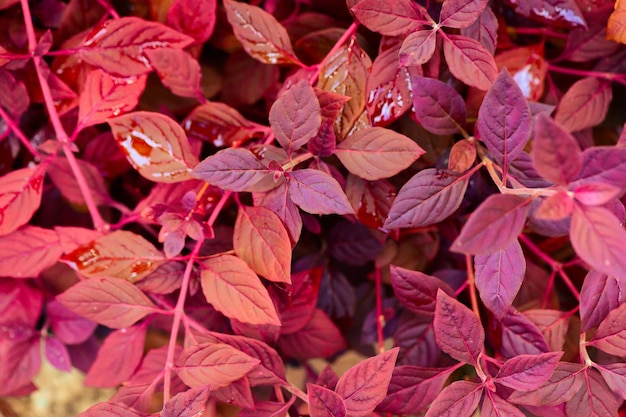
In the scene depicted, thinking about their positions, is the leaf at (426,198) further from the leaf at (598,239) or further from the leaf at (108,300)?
the leaf at (108,300)

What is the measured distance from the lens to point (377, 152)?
1.66ft

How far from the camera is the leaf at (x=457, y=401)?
0.48m

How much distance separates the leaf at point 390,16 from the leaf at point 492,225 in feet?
0.67

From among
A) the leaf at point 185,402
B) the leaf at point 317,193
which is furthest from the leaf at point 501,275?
the leaf at point 185,402

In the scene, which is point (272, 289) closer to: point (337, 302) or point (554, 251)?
point (337, 302)

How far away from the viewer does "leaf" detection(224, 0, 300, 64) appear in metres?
0.58

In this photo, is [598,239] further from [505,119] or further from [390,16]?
[390,16]

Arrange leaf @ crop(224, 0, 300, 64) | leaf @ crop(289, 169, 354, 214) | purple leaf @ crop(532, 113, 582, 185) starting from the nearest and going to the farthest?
purple leaf @ crop(532, 113, 582, 185) → leaf @ crop(289, 169, 354, 214) → leaf @ crop(224, 0, 300, 64)

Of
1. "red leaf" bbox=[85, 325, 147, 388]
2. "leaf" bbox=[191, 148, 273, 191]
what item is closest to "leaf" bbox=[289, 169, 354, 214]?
"leaf" bbox=[191, 148, 273, 191]

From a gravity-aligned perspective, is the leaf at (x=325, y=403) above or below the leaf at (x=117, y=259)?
below

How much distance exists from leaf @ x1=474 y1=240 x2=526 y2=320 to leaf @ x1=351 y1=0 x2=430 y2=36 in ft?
0.74

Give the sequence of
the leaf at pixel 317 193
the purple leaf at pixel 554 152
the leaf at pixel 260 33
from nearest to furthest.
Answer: the purple leaf at pixel 554 152
the leaf at pixel 317 193
the leaf at pixel 260 33

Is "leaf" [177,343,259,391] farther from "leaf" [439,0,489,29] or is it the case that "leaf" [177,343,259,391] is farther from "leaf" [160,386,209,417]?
"leaf" [439,0,489,29]

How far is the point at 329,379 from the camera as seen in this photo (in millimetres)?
574
